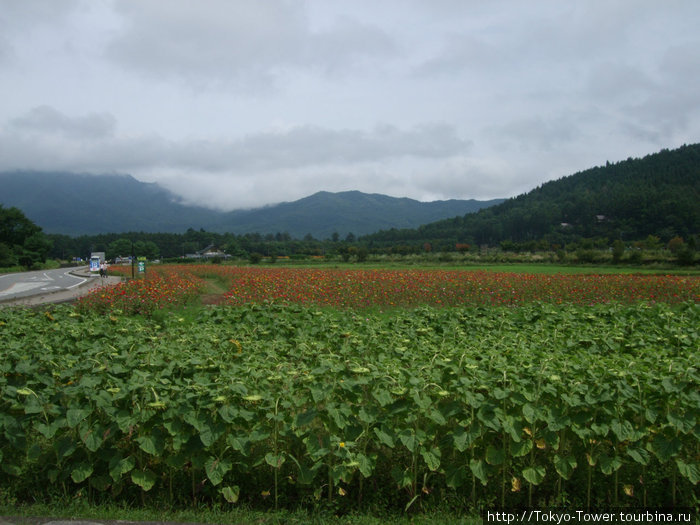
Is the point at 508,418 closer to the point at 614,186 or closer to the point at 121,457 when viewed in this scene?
the point at 121,457

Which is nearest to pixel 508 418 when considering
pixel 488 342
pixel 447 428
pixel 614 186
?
pixel 447 428

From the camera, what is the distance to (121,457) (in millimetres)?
3193

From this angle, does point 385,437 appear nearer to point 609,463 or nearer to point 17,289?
point 609,463

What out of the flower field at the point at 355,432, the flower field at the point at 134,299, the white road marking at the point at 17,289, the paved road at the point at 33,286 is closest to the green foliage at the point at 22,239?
the paved road at the point at 33,286

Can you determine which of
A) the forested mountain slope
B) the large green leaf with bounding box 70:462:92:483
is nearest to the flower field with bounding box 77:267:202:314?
the large green leaf with bounding box 70:462:92:483

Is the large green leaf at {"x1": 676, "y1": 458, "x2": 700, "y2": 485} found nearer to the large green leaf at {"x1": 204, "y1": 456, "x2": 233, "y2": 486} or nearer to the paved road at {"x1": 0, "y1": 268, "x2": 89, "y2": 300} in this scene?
the large green leaf at {"x1": 204, "y1": 456, "x2": 233, "y2": 486}

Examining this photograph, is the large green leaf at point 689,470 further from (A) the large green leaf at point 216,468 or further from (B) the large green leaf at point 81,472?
(B) the large green leaf at point 81,472

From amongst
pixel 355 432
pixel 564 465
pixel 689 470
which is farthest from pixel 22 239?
pixel 689 470

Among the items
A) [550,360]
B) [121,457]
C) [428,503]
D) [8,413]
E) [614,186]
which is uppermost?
[614,186]

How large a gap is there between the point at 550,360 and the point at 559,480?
0.95 m

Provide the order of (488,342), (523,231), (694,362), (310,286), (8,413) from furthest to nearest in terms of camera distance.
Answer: (523,231)
(310,286)
(488,342)
(694,362)
(8,413)

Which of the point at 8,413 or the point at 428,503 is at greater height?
the point at 8,413

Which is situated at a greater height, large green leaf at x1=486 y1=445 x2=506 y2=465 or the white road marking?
large green leaf at x1=486 y1=445 x2=506 y2=465

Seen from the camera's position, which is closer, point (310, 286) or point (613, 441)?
point (613, 441)
